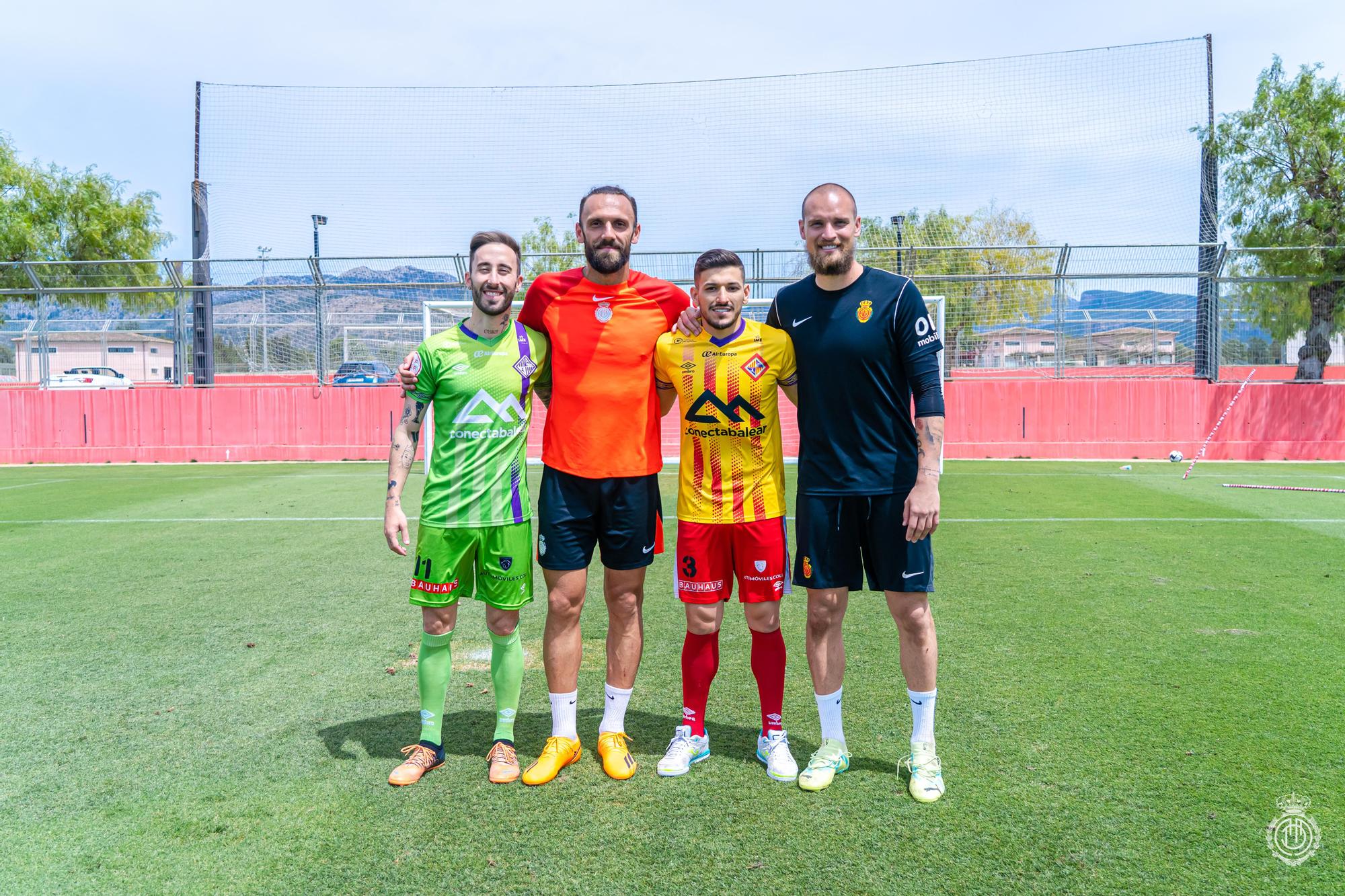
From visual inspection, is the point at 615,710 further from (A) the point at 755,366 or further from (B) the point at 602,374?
(A) the point at 755,366

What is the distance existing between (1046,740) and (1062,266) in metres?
15.9

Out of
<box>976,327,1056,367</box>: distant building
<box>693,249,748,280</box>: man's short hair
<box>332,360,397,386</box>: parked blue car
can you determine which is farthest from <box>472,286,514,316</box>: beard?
<box>976,327,1056,367</box>: distant building

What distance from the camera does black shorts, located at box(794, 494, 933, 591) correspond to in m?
3.18

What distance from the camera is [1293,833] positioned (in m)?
2.70

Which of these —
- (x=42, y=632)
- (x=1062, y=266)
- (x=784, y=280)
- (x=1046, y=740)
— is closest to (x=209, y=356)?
(x=784, y=280)

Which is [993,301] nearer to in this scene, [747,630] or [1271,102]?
[1271,102]

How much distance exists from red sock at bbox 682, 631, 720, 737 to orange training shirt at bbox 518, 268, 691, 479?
0.69 m

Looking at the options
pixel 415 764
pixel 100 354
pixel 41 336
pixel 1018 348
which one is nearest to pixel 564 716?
pixel 415 764

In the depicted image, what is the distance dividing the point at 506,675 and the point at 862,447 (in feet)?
5.26

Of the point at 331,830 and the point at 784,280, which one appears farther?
the point at 784,280

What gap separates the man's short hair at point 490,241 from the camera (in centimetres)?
342

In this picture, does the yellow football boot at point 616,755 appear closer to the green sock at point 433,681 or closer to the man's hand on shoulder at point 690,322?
the green sock at point 433,681

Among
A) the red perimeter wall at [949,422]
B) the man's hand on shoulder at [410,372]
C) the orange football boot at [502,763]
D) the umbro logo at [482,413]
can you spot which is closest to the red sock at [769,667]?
the orange football boot at [502,763]

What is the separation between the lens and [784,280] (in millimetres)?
17031
